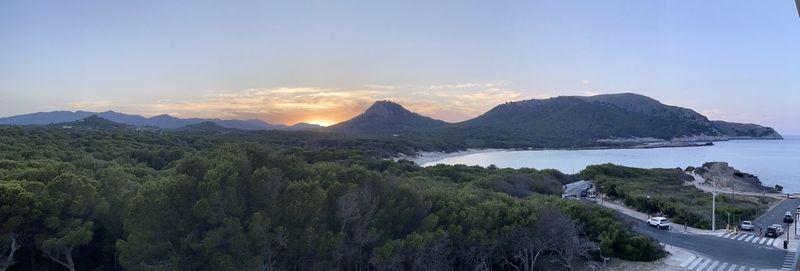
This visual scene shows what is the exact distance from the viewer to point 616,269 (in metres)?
20.7

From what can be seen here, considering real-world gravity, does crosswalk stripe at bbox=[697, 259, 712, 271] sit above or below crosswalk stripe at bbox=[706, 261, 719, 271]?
below

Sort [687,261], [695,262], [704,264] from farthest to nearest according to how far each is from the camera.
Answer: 1. [687,261]
2. [695,262]
3. [704,264]

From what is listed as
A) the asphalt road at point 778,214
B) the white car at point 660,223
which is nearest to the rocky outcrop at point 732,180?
the asphalt road at point 778,214

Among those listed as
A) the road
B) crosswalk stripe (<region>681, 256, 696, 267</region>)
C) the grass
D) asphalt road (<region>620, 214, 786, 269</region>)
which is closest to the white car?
the road

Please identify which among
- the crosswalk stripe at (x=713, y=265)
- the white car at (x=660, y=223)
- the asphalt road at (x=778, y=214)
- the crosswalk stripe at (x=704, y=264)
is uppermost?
the crosswalk stripe at (x=713, y=265)

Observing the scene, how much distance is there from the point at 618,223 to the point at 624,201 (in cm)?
2067

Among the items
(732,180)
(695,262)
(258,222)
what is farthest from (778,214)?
(258,222)

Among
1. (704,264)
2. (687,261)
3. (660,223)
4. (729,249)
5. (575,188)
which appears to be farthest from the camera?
(575,188)

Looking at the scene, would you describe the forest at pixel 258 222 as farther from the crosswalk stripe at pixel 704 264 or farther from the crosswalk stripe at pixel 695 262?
the crosswalk stripe at pixel 704 264

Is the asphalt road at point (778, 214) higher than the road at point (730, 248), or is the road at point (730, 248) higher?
the road at point (730, 248)

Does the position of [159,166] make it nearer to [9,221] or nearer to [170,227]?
[9,221]

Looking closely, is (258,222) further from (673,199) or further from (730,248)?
(673,199)

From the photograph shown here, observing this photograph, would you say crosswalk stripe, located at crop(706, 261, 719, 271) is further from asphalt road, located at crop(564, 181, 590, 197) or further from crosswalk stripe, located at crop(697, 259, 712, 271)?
asphalt road, located at crop(564, 181, 590, 197)

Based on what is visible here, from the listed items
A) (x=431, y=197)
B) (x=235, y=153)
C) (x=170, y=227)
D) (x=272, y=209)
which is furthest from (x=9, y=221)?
(x=431, y=197)
